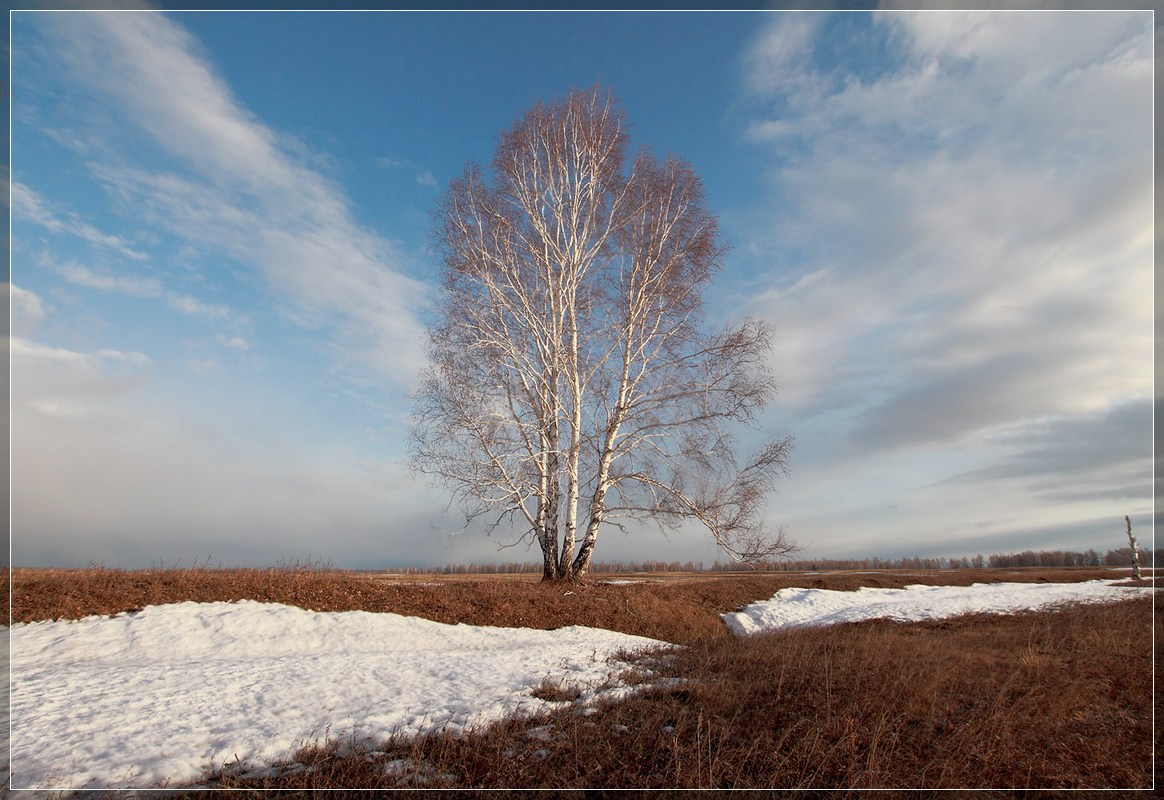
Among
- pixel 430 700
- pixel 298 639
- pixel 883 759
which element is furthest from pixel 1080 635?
pixel 298 639

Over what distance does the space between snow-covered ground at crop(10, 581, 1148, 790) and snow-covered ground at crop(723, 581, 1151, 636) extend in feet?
22.2

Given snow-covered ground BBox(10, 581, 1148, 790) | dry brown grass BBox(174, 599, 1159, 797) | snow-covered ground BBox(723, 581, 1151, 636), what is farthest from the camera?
snow-covered ground BBox(723, 581, 1151, 636)

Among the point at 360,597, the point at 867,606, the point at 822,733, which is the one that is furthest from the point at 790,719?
the point at 867,606

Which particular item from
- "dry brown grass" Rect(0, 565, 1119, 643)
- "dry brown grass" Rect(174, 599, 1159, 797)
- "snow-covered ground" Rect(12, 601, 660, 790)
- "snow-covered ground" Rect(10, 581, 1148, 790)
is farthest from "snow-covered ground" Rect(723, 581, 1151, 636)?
"snow-covered ground" Rect(12, 601, 660, 790)

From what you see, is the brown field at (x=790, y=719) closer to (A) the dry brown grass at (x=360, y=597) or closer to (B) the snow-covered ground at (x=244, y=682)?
(A) the dry brown grass at (x=360, y=597)

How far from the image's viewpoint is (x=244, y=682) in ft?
21.9

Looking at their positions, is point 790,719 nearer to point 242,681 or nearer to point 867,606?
point 242,681

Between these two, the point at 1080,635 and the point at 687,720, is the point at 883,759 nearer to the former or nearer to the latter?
the point at 687,720

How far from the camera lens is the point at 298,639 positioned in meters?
9.87

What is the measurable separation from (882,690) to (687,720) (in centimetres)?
290

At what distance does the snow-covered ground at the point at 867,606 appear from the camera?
15.7 metres

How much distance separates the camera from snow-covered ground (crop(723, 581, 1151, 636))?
15688 mm

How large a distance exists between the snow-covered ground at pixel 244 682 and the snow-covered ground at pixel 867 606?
677 cm

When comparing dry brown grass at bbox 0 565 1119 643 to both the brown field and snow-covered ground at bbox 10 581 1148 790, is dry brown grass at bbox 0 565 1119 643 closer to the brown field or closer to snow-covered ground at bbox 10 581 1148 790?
the brown field
